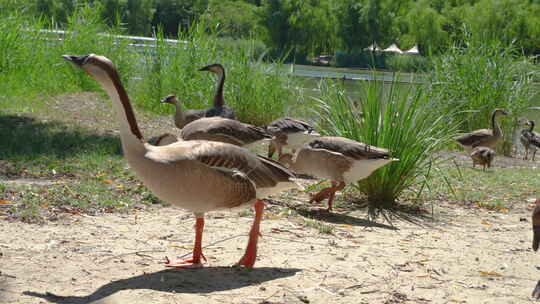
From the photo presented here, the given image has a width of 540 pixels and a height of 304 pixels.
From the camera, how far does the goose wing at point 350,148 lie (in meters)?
6.58

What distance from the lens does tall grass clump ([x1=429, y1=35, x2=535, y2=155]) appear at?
14602 millimetres

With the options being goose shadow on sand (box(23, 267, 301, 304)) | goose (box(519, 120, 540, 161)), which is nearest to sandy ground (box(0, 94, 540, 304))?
goose shadow on sand (box(23, 267, 301, 304))

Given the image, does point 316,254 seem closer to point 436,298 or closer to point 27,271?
point 436,298

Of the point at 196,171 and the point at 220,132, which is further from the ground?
the point at 196,171

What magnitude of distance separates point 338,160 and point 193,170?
292 cm

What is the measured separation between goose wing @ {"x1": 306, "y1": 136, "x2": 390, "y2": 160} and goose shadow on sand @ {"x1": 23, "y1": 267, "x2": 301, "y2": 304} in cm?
232

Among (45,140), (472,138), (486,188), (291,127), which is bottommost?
(486,188)

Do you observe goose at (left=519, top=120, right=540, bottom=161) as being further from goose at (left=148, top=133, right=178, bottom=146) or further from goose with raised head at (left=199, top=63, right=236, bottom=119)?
goose at (left=148, top=133, right=178, bottom=146)

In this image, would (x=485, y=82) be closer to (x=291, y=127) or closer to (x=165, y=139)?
(x=291, y=127)

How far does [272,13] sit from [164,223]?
221ft

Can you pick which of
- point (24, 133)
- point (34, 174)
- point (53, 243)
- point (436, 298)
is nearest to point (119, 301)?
point (53, 243)

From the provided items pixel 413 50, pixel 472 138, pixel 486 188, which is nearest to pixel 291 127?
pixel 486 188

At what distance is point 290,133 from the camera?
9.69 m

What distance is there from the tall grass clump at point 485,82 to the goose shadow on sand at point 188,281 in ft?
35.9
